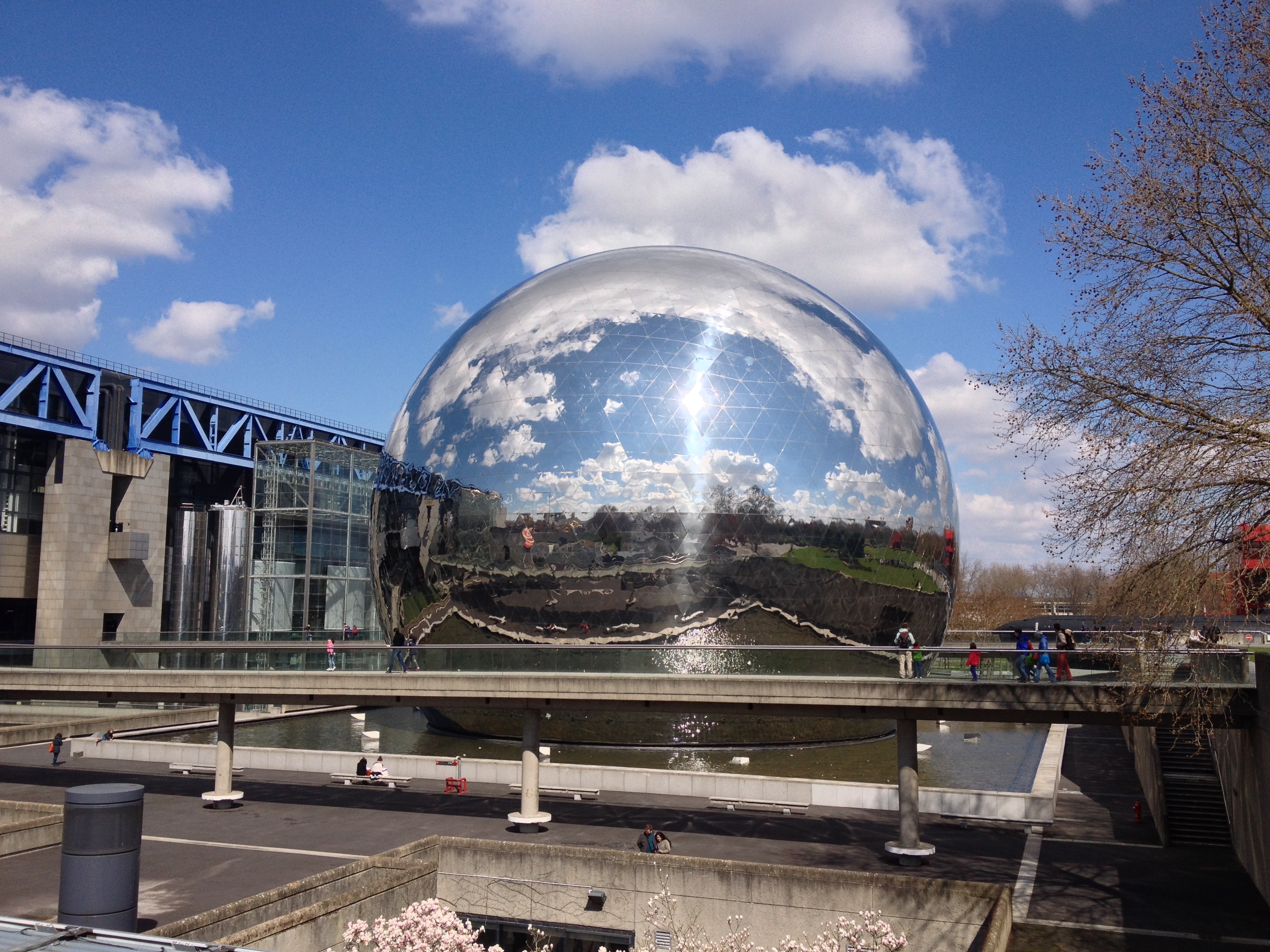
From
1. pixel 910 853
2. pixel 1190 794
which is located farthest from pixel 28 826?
pixel 1190 794

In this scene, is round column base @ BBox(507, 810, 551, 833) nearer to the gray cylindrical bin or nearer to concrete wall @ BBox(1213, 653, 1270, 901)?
the gray cylindrical bin

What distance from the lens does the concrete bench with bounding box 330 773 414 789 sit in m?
23.5

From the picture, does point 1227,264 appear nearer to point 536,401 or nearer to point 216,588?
point 536,401

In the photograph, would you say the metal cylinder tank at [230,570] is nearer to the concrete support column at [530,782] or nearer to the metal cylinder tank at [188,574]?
the metal cylinder tank at [188,574]

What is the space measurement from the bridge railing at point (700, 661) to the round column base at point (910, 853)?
2775 mm

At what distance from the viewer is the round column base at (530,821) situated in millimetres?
18969

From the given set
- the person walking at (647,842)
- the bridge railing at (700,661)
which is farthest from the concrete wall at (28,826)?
the person walking at (647,842)

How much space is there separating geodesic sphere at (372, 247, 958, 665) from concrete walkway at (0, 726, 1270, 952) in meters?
4.83

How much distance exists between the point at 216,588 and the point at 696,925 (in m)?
50.6

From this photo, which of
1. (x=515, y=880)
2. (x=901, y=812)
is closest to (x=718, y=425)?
(x=901, y=812)

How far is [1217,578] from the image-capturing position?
12055mm

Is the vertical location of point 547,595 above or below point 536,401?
below

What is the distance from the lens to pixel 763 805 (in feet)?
69.1

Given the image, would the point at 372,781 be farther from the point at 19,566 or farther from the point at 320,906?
the point at 19,566
